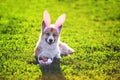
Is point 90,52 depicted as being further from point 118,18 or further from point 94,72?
point 118,18

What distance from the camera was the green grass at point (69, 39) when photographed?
7520mm

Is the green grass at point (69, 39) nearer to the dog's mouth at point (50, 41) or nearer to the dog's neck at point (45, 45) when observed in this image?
the dog's neck at point (45, 45)

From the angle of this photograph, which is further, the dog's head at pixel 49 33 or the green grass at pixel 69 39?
the dog's head at pixel 49 33

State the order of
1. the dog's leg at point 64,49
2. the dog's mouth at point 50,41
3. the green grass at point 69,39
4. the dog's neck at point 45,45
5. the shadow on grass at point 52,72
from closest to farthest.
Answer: the shadow on grass at point 52,72 < the green grass at point 69,39 < the dog's mouth at point 50,41 < the dog's neck at point 45,45 < the dog's leg at point 64,49

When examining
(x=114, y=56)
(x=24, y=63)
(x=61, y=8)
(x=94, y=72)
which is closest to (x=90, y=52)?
(x=114, y=56)

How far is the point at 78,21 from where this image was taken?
1239 centimetres

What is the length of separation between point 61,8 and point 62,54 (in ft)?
19.7

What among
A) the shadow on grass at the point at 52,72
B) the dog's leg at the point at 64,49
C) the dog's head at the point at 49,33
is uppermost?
the dog's head at the point at 49,33

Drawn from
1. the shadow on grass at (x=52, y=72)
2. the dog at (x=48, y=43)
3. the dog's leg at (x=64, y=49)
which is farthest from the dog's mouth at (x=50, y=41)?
the dog's leg at (x=64, y=49)

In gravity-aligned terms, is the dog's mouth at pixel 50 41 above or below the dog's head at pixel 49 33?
below

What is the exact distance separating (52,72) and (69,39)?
2.74 m

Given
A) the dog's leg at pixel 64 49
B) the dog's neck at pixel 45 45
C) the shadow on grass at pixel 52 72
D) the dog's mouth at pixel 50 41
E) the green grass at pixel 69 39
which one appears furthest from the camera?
the dog's leg at pixel 64 49

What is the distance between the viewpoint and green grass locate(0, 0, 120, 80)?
24.7 feet

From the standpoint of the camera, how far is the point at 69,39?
10047 mm
